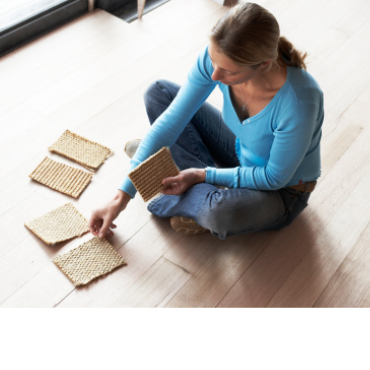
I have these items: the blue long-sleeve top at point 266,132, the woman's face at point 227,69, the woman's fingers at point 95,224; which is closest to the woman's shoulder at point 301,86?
the blue long-sleeve top at point 266,132

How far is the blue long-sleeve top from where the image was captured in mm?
1308

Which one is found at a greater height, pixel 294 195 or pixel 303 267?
pixel 294 195

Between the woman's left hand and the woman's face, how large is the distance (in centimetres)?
38

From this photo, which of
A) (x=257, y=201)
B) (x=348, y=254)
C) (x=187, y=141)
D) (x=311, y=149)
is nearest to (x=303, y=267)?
(x=348, y=254)

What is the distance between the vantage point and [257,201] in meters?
1.53

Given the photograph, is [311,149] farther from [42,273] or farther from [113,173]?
[42,273]

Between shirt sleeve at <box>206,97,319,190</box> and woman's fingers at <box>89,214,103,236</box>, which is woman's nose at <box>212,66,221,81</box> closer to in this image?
shirt sleeve at <box>206,97,319,190</box>

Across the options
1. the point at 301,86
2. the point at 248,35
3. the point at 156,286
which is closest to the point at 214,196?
the point at 156,286

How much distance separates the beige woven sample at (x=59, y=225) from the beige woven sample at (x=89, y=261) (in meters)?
0.06

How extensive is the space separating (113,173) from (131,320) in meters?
0.75

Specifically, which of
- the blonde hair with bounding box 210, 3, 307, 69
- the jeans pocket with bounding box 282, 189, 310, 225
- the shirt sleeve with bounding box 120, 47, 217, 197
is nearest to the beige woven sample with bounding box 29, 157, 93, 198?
the shirt sleeve with bounding box 120, 47, 217, 197

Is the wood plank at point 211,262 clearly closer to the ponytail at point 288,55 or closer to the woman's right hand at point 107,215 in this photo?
the woman's right hand at point 107,215

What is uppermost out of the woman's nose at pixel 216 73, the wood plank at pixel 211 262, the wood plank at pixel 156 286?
the woman's nose at pixel 216 73

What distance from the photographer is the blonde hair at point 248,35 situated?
1158 mm
